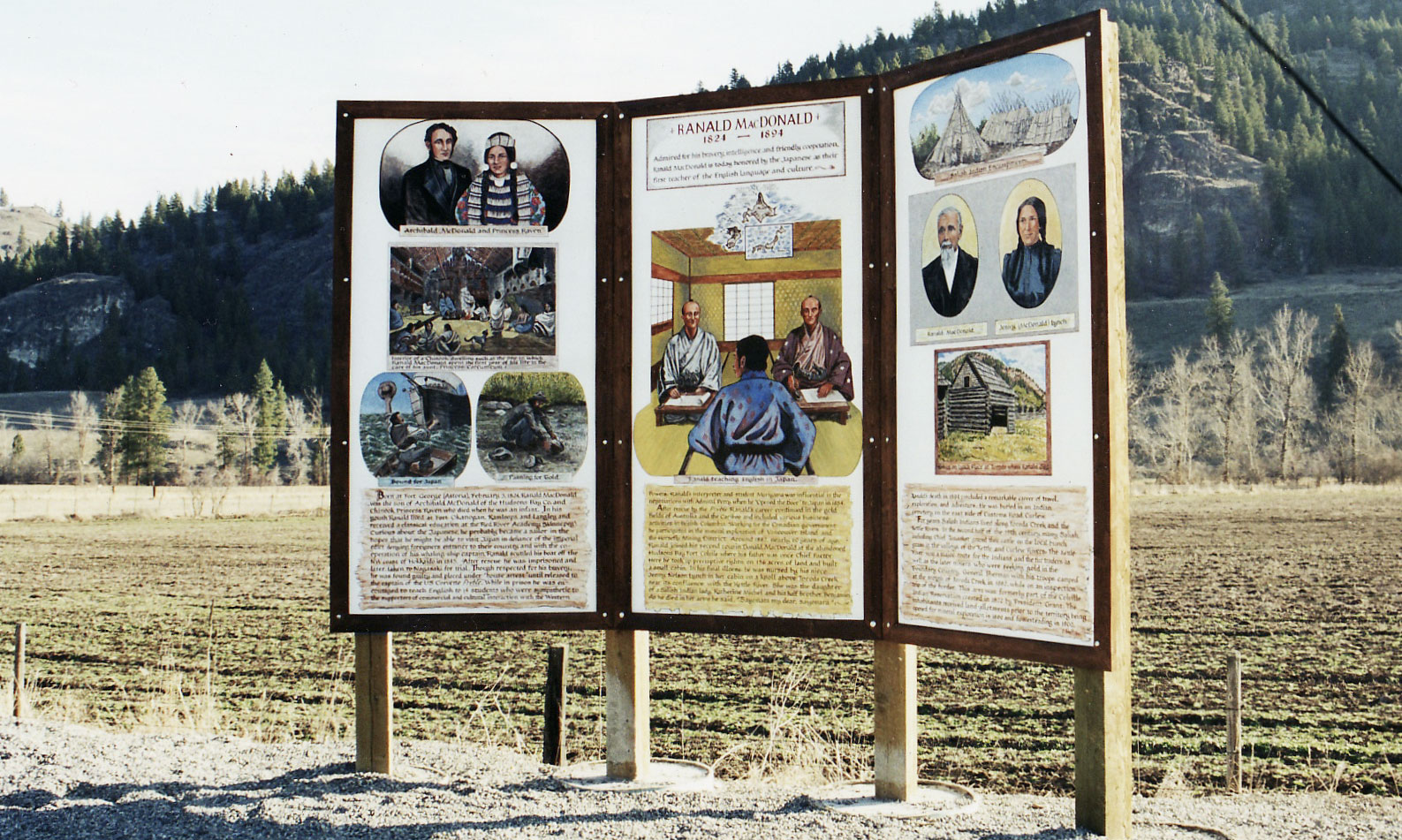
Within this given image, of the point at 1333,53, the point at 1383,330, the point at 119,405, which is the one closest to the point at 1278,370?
the point at 1383,330

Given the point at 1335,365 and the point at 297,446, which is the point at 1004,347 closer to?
the point at 1335,365

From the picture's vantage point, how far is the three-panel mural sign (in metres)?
4.59

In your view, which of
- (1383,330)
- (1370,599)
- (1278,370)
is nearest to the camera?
(1370,599)

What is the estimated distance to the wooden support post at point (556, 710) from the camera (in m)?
7.18

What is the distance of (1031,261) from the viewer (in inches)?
183

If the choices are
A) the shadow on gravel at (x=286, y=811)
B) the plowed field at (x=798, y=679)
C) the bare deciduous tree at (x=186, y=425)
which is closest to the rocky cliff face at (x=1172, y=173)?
the bare deciduous tree at (x=186, y=425)

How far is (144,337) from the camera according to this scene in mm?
141375

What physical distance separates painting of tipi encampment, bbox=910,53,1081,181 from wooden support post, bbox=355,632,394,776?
143 inches

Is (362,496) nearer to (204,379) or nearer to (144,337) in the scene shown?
(204,379)

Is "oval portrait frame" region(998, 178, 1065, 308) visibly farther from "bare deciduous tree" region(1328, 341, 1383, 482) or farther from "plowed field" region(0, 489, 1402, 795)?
"bare deciduous tree" region(1328, 341, 1383, 482)


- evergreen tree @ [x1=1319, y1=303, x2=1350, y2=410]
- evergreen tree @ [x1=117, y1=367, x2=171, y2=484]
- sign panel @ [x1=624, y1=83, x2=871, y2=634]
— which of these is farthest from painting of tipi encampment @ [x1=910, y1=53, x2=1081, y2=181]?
evergreen tree @ [x1=1319, y1=303, x2=1350, y2=410]

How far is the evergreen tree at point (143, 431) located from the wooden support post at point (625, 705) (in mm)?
80048

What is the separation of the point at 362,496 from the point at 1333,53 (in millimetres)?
187329

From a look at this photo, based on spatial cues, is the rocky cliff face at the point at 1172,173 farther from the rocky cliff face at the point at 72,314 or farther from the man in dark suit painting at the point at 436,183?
the man in dark suit painting at the point at 436,183
